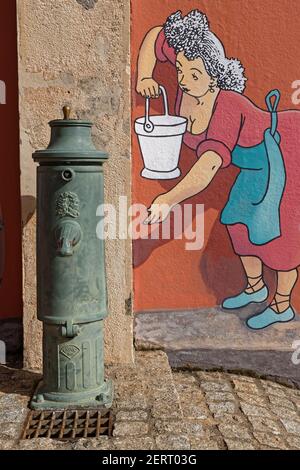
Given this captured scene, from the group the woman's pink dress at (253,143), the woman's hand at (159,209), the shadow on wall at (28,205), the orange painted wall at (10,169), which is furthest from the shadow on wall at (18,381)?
the woman's pink dress at (253,143)

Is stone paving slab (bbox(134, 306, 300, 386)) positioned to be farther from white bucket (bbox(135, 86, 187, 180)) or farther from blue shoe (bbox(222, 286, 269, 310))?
white bucket (bbox(135, 86, 187, 180))

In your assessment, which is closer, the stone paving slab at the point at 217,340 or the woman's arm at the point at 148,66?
the woman's arm at the point at 148,66

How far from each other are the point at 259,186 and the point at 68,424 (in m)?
2.29

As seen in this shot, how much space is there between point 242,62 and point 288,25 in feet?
1.51

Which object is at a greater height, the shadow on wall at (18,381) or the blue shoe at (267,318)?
the blue shoe at (267,318)

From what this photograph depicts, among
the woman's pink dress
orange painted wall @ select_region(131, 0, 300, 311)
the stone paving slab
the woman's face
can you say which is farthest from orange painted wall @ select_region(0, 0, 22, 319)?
the woman's face

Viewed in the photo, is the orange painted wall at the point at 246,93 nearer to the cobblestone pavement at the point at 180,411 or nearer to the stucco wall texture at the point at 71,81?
the stucco wall texture at the point at 71,81

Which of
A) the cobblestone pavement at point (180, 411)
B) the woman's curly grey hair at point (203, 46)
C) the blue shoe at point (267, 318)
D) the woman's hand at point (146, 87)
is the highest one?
the woman's curly grey hair at point (203, 46)

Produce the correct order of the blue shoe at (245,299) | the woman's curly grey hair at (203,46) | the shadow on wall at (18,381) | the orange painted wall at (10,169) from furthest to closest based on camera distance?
the blue shoe at (245,299), the woman's curly grey hair at (203,46), the orange painted wall at (10,169), the shadow on wall at (18,381)

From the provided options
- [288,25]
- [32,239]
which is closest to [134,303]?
[32,239]

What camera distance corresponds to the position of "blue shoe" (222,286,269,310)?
4.39 metres

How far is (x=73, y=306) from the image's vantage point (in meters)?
3.32

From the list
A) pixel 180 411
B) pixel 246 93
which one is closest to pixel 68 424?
pixel 180 411

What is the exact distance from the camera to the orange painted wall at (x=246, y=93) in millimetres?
4199
